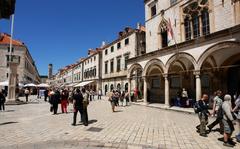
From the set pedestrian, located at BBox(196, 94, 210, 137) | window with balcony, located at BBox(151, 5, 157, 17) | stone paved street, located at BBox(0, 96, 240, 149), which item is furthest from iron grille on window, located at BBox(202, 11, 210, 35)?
pedestrian, located at BBox(196, 94, 210, 137)

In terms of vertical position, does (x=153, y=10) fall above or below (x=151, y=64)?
above

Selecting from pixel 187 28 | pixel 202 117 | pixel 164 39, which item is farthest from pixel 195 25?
pixel 202 117

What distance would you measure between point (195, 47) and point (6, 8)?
42.6 feet

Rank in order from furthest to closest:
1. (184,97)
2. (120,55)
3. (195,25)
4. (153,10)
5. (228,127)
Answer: (120,55), (153,10), (195,25), (184,97), (228,127)

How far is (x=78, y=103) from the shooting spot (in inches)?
390

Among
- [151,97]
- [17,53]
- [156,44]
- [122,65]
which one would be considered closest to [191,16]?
[156,44]

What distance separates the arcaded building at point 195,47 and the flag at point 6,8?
11433mm

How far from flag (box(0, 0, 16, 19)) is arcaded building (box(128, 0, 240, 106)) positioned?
1143 centimetres

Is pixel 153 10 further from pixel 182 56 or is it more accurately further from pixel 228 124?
pixel 228 124

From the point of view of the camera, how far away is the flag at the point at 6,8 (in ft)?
8.94

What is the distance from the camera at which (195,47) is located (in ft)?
44.5

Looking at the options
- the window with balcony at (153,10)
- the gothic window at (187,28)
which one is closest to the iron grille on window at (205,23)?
the gothic window at (187,28)

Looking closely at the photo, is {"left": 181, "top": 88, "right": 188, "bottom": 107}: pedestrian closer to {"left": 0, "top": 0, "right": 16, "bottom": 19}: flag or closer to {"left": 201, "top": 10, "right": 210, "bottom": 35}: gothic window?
{"left": 201, "top": 10, "right": 210, "bottom": 35}: gothic window

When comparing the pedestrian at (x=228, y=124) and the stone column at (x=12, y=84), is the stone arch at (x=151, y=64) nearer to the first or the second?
the pedestrian at (x=228, y=124)
